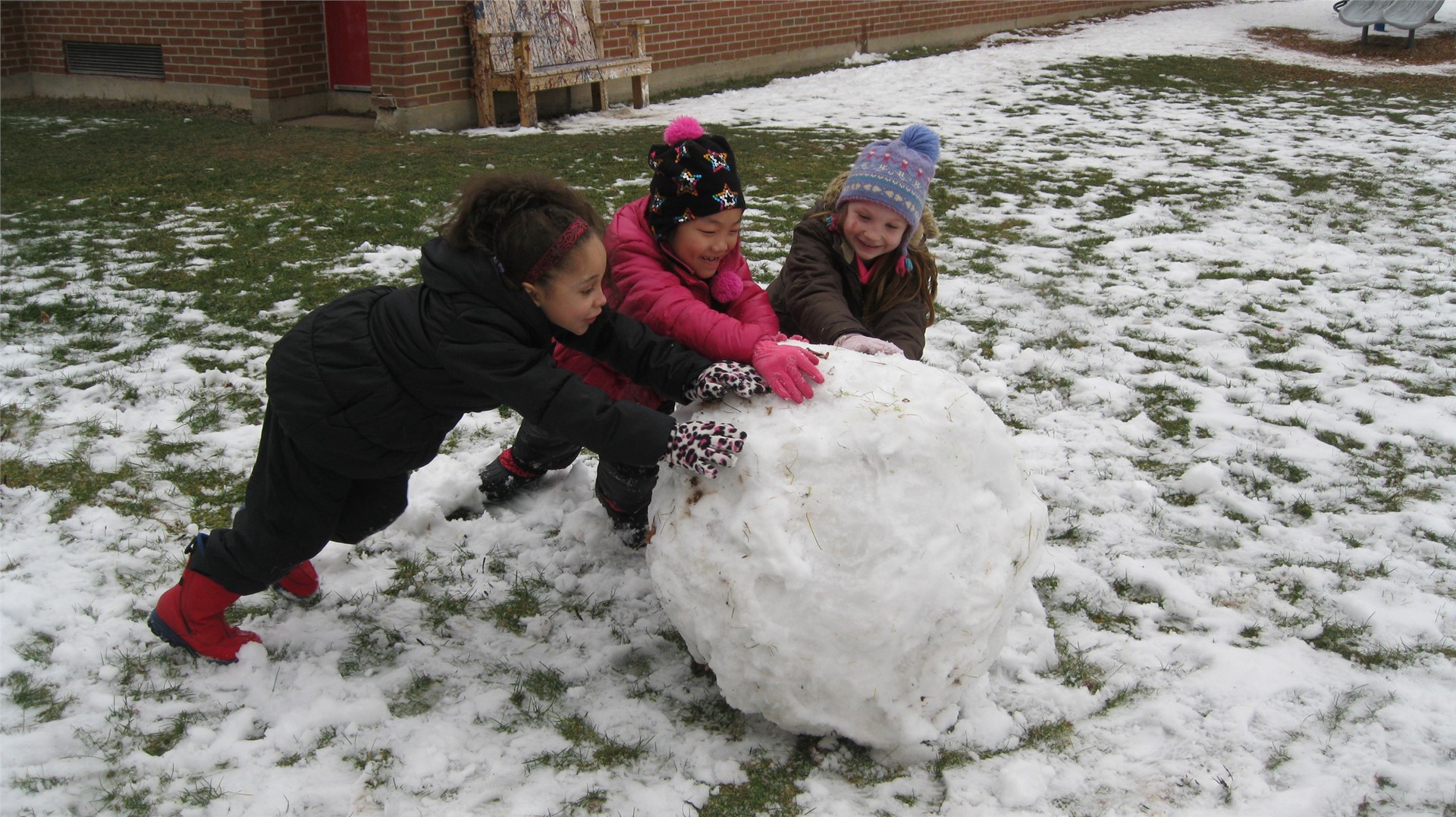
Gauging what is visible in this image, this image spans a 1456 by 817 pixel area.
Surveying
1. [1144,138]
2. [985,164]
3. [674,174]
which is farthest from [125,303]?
[1144,138]

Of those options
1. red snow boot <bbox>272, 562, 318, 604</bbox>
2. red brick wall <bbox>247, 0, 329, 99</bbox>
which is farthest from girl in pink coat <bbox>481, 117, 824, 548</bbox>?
red brick wall <bbox>247, 0, 329, 99</bbox>

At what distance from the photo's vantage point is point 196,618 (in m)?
2.80

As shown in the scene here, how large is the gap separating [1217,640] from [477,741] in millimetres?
2145

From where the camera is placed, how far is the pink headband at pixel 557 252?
2.49m

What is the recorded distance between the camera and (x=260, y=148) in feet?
29.3

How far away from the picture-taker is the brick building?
9781 millimetres

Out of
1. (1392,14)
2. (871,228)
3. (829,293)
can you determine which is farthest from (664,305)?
(1392,14)

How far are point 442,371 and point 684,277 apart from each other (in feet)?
2.72

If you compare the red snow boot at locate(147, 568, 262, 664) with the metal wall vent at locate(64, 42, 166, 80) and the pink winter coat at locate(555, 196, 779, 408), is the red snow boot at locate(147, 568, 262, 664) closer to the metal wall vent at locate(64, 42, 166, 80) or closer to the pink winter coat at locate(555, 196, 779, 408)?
the pink winter coat at locate(555, 196, 779, 408)

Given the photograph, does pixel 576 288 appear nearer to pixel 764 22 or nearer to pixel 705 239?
pixel 705 239

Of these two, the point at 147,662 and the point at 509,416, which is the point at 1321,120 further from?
the point at 147,662

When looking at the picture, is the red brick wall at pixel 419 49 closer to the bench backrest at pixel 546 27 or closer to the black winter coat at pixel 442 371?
the bench backrest at pixel 546 27

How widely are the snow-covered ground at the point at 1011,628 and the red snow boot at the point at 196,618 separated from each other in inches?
2.4

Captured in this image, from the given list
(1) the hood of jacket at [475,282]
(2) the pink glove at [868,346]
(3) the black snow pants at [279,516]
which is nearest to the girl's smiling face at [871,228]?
(2) the pink glove at [868,346]
